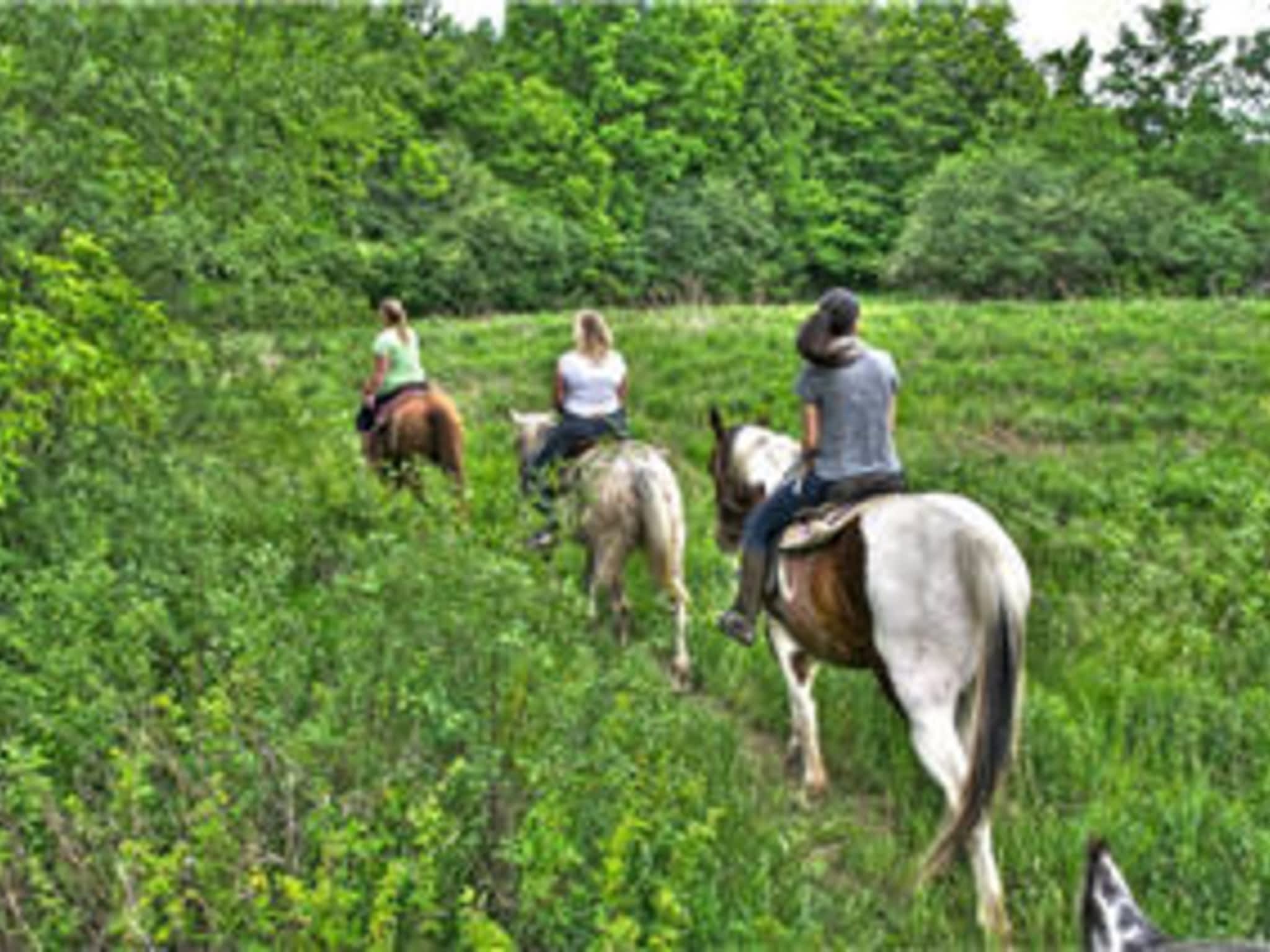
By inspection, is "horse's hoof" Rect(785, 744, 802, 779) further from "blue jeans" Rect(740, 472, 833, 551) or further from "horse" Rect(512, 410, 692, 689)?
"horse" Rect(512, 410, 692, 689)

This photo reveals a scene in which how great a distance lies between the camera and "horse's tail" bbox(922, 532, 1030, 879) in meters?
4.03

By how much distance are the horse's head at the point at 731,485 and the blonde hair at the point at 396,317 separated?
350 centimetres

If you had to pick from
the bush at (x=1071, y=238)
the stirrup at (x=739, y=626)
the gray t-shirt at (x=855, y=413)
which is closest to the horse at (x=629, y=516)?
the stirrup at (x=739, y=626)

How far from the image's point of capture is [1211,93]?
172ft

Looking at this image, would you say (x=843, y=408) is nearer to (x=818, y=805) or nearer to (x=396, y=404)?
(x=818, y=805)

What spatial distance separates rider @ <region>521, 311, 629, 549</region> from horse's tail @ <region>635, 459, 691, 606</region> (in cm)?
66

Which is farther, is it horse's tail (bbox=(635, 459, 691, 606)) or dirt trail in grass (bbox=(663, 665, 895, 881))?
horse's tail (bbox=(635, 459, 691, 606))

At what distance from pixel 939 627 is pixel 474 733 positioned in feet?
6.51

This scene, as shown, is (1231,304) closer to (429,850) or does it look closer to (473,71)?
(429,850)

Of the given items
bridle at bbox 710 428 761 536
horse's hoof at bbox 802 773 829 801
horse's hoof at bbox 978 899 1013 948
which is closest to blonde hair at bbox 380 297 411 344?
bridle at bbox 710 428 761 536

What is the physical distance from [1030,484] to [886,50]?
56.8m

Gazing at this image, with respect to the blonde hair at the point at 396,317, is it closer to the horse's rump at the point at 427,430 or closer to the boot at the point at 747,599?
the horse's rump at the point at 427,430

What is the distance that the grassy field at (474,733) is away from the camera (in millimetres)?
2949

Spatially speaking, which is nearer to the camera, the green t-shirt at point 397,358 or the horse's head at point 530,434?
the horse's head at point 530,434
